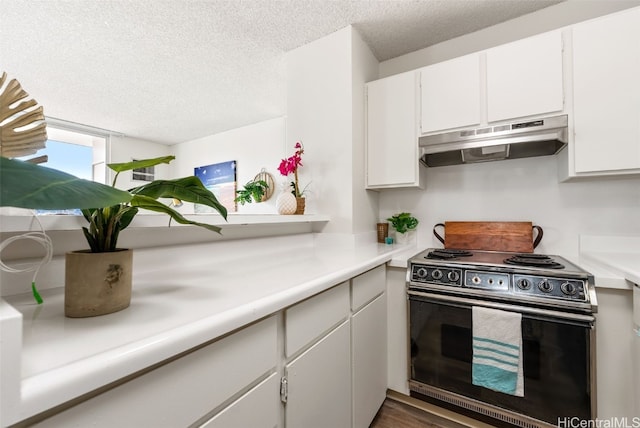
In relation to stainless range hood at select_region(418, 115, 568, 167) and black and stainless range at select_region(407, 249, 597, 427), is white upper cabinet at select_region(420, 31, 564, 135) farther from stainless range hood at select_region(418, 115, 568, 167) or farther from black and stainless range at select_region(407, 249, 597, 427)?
black and stainless range at select_region(407, 249, 597, 427)

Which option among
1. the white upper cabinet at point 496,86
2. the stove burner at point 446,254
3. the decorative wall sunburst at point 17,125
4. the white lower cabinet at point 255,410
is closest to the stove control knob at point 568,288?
the stove burner at point 446,254

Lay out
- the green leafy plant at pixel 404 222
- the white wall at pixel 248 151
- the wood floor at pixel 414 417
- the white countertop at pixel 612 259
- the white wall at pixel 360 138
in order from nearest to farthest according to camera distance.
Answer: the white countertop at pixel 612 259 → the wood floor at pixel 414 417 → the white wall at pixel 360 138 → the green leafy plant at pixel 404 222 → the white wall at pixel 248 151

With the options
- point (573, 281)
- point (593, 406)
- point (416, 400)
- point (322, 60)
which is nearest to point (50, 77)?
point (322, 60)

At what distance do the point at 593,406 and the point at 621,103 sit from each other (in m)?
1.43

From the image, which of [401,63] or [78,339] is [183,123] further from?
[78,339]

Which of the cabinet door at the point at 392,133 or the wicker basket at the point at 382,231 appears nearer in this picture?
the cabinet door at the point at 392,133

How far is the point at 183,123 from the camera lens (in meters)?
4.13

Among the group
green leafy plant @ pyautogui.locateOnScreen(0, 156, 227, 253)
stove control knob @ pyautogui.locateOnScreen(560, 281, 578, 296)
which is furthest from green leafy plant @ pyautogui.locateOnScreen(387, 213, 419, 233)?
green leafy plant @ pyautogui.locateOnScreen(0, 156, 227, 253)

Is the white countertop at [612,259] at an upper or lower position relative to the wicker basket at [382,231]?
lower

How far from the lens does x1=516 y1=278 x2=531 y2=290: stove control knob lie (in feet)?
4.09

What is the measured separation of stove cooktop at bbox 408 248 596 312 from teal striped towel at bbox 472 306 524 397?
9 centimetres

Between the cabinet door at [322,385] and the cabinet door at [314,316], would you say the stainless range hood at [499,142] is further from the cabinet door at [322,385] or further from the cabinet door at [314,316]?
the cabinet door at [322,385]

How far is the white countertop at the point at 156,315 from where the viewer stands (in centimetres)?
39

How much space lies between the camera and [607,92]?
1381 millimetres
